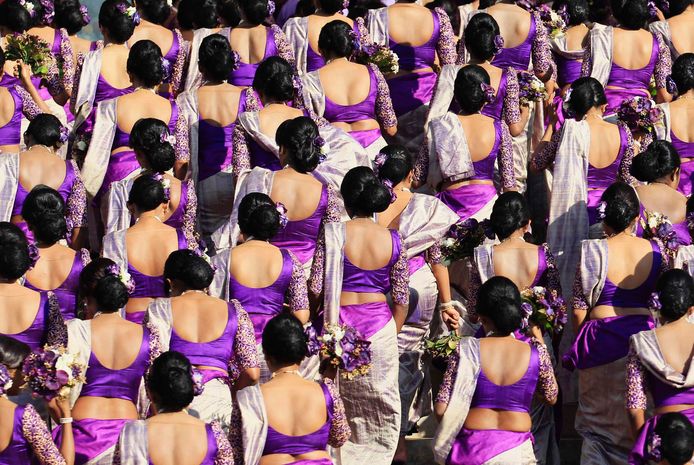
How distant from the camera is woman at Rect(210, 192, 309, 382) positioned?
10.7 m

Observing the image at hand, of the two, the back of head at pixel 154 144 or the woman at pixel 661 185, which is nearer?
the back of head at pixel 154 144

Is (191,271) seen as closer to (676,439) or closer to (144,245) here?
(144,245)

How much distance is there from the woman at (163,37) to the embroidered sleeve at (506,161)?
2.61 meters

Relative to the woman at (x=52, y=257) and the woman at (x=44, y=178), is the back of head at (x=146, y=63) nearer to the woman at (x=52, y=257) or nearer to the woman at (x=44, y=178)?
the woman at (x=44, y=178)

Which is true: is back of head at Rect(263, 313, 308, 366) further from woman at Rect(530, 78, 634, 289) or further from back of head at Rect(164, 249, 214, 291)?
woman at Rect(530, 78, 634, 289)

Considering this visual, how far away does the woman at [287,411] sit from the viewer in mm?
9258

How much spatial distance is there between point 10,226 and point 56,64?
337 cm

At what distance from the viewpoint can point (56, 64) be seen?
13531mm

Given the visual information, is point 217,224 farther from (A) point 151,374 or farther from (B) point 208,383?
(A) point 151,374

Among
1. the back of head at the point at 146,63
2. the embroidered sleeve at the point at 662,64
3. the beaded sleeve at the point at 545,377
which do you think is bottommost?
the beaded sleeve at the point at 545,377

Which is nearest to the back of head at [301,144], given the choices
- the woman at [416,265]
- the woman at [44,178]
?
the woman at [416,265]

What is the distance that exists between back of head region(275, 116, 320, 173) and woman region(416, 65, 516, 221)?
121 centimetres

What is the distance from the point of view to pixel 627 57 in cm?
1384

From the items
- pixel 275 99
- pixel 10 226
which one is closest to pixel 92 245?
pixel 275 99
